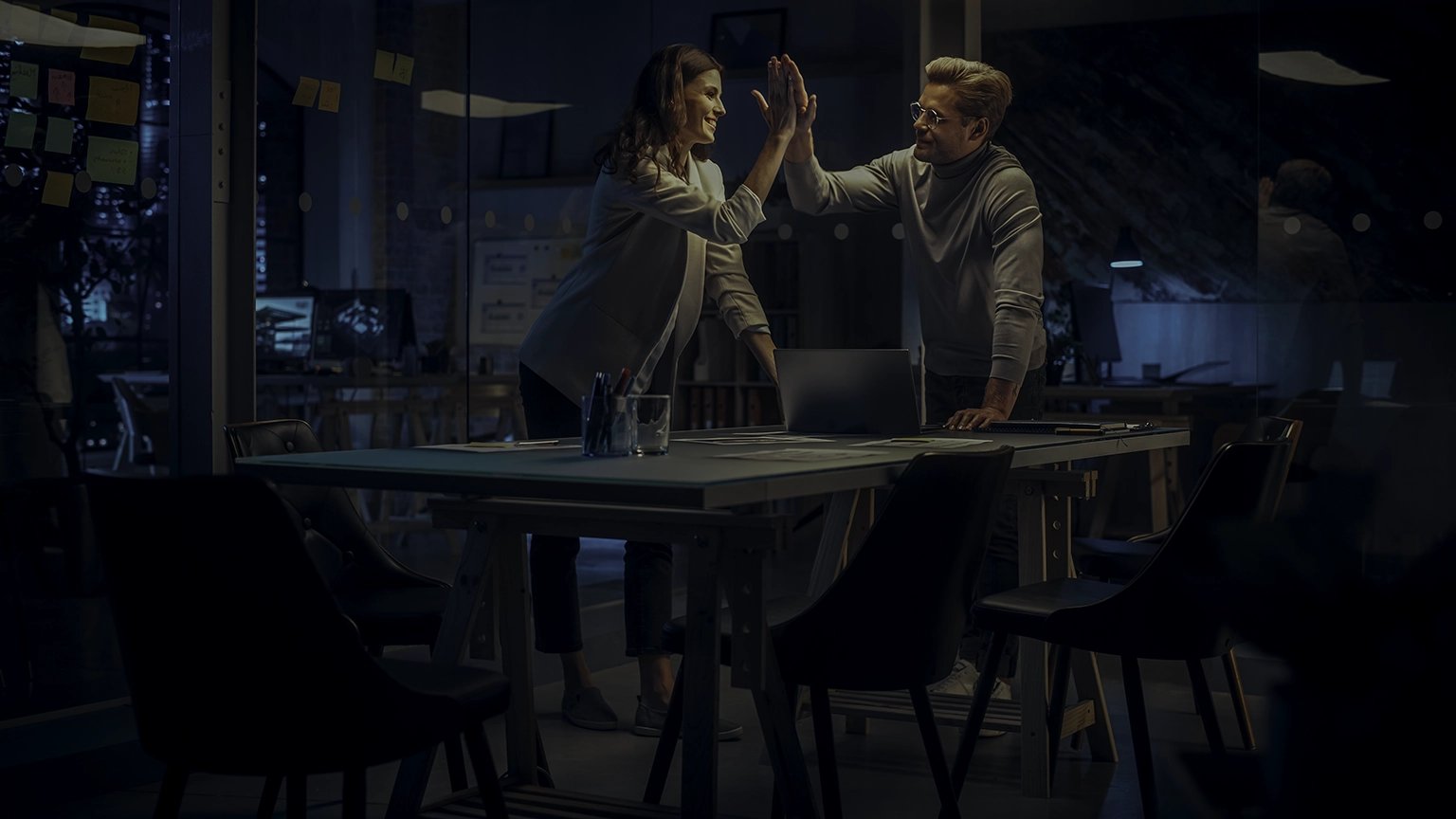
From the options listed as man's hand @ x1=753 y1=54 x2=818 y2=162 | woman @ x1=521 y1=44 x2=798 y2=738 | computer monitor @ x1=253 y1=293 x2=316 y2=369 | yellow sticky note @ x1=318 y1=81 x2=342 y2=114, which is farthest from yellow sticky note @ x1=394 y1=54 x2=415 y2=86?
man's hand @ x1=753 y1=54 x2=818 y2=162

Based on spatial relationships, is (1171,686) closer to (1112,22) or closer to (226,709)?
(1112,22)

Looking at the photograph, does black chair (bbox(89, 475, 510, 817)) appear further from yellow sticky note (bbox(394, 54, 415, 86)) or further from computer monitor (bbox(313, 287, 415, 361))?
yellow sticky note (bbox(394, 54, 415, 86))

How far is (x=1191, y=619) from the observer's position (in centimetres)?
269

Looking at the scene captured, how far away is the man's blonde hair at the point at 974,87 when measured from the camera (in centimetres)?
357

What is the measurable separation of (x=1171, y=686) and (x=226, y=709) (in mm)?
3355

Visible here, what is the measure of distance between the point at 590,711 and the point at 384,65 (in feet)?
6.29

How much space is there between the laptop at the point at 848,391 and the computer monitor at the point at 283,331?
4.75ft

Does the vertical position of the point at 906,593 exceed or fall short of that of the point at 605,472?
it falls short

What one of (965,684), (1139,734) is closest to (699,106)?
(965,684)

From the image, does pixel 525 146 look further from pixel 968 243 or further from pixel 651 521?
pixel 651 521

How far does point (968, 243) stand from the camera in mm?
3617

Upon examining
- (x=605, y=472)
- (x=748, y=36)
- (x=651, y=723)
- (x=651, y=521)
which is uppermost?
(x=748, y=36)

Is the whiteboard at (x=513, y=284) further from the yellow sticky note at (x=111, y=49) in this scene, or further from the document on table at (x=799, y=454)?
the document on table at (x=799, y=454)

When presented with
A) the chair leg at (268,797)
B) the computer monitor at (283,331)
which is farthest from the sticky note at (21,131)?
the chair leg at (268,797)
